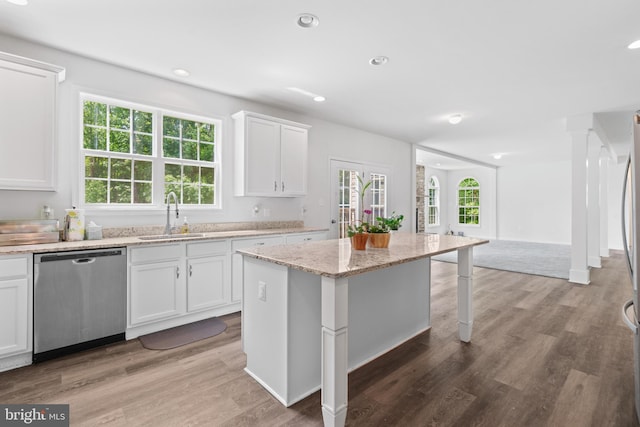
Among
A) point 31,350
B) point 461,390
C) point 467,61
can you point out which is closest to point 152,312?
point 31,350

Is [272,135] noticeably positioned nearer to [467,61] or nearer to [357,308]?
[467,61]

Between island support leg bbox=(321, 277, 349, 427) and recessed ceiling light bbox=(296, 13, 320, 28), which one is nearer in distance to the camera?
island support leg bbox=(321, 277, 349, 427)

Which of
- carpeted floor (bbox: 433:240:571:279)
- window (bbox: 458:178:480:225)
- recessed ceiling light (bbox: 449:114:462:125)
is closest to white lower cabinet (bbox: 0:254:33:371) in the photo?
recessed ceiling light (bbox: 449:114:462:125)

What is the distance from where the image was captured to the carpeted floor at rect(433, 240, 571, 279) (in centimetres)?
568

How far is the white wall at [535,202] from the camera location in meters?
9.48

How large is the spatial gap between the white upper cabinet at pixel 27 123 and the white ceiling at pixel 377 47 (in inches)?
14.5

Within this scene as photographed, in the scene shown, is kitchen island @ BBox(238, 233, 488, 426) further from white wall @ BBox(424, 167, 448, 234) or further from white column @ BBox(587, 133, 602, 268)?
white wall @ BBox(424, 167, 448, 234)

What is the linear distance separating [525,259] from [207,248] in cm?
669

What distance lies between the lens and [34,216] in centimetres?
277

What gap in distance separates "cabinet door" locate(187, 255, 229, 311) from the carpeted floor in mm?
4910

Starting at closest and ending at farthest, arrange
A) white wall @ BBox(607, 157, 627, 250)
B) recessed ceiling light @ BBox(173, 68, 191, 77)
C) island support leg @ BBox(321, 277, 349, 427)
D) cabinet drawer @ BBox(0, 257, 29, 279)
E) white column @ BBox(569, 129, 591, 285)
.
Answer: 1. island support leg @ BBox(321, 277, 349, 427)
2. cabinet drawer @ BBox(0, 257, 29, 279)
3. recessed ceiling light @ BBox(173, 68, 191, 77)
4. white column @ BBox(569, 129, 591, 285)
5. white wall @ BBox(607, 157, 627, 250)

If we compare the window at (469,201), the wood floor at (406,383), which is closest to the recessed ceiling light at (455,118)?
the wood floor at (406,383)

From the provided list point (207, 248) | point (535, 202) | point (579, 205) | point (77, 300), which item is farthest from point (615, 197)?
point (77, 300)

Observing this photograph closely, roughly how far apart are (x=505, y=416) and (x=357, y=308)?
3.45ft
